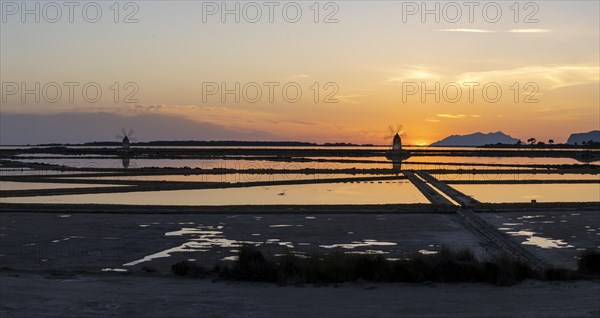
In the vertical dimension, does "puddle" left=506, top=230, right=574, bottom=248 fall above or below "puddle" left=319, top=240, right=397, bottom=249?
below

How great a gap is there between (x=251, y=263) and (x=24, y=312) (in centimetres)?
296

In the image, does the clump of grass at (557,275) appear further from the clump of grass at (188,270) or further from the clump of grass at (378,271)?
the clump of grass at (188,270)

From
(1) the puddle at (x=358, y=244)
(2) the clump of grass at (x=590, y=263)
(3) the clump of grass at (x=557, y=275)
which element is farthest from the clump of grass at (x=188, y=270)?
(2) the clump of grass at (x=590, y=263)

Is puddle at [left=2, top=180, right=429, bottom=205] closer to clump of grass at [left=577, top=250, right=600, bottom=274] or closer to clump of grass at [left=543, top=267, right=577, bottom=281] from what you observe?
clump of grass at [left=577, top=250, right=600, bottom=274]

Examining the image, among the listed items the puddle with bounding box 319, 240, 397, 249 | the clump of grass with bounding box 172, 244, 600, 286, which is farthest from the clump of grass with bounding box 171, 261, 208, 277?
the puddle with bounding box 319, 240, 397, 249

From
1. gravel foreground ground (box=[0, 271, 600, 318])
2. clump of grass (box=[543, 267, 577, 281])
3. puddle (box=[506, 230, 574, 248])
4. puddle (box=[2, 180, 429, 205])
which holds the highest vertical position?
puddle (box=[2, 180, 429, 205])

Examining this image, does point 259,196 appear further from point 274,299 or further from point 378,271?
point 274,299

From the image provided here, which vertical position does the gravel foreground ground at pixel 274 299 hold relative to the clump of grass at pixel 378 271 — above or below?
below

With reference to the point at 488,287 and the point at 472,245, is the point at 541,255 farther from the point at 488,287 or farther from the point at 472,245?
the point at 488,287

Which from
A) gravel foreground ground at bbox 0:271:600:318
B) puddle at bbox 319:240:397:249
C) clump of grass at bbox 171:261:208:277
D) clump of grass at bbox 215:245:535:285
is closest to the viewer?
gravel foreground ground at bbox 0:271:600:318

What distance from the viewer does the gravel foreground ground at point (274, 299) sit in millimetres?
7109

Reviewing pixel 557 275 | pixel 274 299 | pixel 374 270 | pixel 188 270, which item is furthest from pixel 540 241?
pixel 188 270

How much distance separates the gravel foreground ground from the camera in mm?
7109

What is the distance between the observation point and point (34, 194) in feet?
76.8
